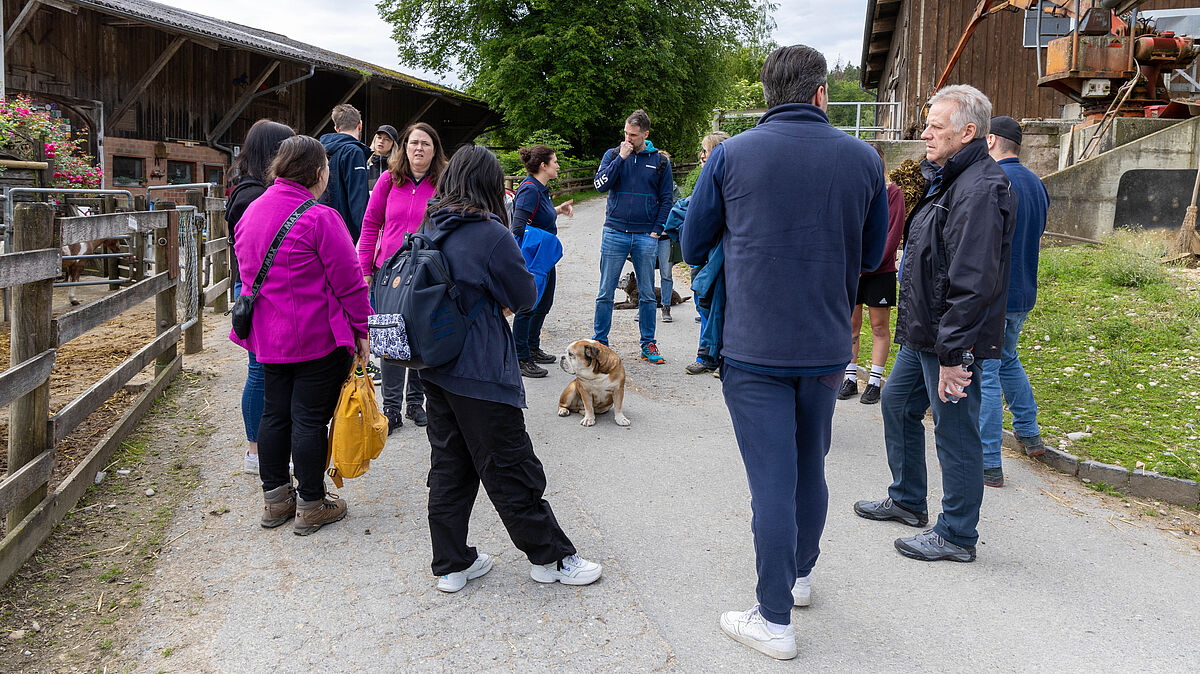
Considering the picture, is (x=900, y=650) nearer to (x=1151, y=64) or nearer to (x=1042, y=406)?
(x=1042, y=406)

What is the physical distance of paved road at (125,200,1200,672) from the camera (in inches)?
120

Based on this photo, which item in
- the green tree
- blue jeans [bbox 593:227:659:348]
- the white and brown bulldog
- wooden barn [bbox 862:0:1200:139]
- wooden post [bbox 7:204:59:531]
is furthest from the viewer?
the green tree

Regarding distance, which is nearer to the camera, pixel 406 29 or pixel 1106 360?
pixel 1106 360

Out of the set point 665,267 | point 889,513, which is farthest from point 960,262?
point 665,267

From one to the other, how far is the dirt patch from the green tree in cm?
2787

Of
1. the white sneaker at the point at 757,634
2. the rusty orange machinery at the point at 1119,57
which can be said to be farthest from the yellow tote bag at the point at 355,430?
the rusty orange machinery at the point at 1119,57

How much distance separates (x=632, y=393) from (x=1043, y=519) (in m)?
3.26

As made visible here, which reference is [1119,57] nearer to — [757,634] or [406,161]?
[406,161]

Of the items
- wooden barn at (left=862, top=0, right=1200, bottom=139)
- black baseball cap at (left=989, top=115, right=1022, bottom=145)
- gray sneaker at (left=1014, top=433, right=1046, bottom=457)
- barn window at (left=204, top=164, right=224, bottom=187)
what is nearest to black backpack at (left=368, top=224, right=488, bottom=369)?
black baseball cap at (left=989, top=115, right=1022, bottom=145)

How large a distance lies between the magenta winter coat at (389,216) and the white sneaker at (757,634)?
321cm

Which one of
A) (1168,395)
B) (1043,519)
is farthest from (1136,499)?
(1168,395)

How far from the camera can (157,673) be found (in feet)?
9.54

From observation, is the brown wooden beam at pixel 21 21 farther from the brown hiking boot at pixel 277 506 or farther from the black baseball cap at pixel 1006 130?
the black baseball cap at pixel 1006 130

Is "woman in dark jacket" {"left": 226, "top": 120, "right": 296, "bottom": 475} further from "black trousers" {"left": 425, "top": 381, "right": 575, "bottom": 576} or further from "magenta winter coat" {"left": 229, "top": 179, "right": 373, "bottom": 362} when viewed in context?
"black trousers" {"left": 425, "top": 381, "right": 575, "bottom": 576}
